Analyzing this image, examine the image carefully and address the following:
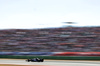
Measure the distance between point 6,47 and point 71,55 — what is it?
43.5 feet

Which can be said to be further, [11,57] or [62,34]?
[62,34]

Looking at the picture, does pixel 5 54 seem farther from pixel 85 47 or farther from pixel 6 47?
pixel 85 47

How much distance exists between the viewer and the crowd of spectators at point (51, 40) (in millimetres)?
38188

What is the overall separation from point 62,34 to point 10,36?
1057 centimetres

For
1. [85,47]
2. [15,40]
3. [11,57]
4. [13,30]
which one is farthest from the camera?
[13,30]

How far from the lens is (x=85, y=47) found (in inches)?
1481

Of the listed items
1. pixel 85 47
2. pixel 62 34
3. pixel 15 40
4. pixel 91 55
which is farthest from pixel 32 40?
pixel 91 55

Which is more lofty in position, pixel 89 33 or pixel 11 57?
pixel 89 33

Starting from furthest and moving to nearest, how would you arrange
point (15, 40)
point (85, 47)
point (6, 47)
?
point (15, 40) → point (6, 47) → point (85, 47)

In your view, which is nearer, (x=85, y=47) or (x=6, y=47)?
(x=85, y=47)

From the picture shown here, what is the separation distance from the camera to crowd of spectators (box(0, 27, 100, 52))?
3819 cm

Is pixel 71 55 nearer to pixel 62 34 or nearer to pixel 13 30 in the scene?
pixel 62 34

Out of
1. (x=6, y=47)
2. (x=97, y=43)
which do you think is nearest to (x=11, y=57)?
(x=6, y=47)

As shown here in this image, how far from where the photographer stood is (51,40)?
41.9 m
